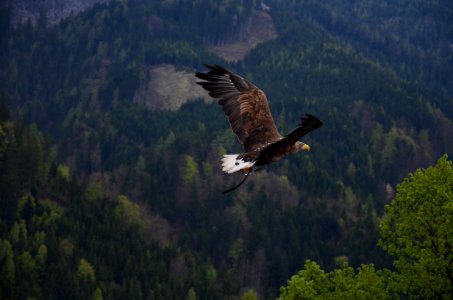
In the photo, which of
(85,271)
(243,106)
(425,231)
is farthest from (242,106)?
(85,271)

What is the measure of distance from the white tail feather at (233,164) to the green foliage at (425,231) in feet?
32.4

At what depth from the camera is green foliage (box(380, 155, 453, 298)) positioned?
1112 inches

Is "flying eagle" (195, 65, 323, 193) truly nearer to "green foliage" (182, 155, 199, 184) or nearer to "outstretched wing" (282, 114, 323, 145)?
"outstretched wing" (282, 114, 323, 145)

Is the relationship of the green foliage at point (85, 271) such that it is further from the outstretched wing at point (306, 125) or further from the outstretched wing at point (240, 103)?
the outstretched wing at point (306, 125)

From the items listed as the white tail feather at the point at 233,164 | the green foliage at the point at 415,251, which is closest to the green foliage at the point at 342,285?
the green foliage at the point at 415,251

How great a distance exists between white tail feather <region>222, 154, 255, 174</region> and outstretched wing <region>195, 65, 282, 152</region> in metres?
1.99

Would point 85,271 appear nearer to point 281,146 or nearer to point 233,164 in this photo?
point 233,164

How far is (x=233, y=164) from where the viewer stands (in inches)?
829

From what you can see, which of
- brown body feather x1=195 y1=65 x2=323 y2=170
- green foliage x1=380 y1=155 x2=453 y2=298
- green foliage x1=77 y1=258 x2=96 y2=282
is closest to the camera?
brown body feather x1=195 y1=65 x2=323 y2=170

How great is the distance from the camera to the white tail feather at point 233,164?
20.7m

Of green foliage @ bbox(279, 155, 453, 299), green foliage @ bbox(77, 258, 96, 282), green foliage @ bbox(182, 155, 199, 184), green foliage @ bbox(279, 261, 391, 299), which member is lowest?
green foliage @ bbox(182, 155, 199, 184)

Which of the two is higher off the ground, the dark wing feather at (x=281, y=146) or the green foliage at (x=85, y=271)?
the dark wing feather at (x=281, y=146)

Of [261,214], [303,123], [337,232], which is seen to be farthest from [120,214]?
[303,123]

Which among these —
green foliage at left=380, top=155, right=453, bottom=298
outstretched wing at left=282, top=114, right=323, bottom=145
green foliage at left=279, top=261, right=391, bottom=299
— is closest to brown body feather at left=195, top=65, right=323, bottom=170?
outstretched wing at left=282, top=114, right=323, bottom=145
